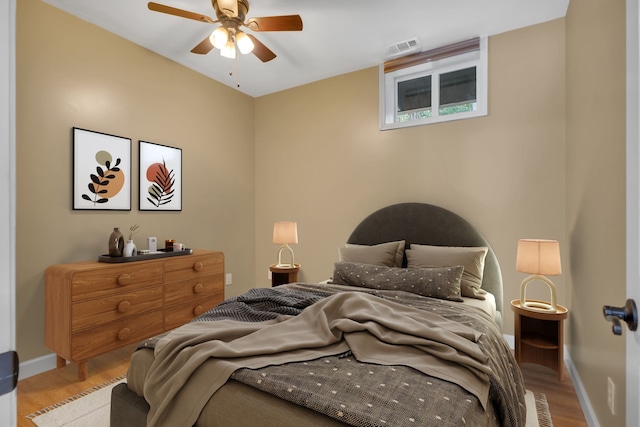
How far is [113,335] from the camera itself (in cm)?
247

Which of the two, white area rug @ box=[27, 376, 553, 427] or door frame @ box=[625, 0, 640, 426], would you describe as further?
white area rug @ box=[27, 376, 553, 427]

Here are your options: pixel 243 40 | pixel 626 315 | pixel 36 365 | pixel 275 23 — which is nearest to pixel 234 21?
pixel 243 40

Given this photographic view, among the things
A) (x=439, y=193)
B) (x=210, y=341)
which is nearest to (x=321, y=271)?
(x=439, y=193)

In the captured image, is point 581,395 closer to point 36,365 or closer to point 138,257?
point 138,257

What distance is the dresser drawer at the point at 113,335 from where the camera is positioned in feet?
7.47

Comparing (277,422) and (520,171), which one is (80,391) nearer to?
(277,422)

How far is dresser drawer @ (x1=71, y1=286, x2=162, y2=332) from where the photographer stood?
89.7 inches

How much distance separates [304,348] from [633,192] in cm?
126

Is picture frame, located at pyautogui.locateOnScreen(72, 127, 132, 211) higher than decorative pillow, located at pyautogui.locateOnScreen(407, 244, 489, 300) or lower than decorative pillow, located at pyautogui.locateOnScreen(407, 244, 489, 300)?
higher

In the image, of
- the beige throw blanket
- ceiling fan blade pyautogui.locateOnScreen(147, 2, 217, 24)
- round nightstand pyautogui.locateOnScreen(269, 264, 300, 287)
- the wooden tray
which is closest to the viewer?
the beige throw blanket

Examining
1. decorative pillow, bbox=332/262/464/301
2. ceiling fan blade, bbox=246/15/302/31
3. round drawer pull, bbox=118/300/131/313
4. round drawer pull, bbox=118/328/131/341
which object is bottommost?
round drawer pull, bbox=118/328/131/341

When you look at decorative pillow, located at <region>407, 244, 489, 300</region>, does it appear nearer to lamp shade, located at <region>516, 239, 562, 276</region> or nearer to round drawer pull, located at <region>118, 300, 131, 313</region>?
lamp shade, located at <region>516, 239, 562, 276</region>

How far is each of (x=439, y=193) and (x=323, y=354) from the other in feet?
7.47
